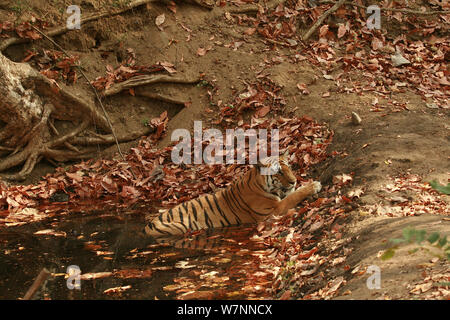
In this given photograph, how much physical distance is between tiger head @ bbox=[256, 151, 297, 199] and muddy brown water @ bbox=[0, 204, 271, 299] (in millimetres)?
520

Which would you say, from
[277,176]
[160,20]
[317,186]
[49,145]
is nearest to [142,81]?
[160,20]

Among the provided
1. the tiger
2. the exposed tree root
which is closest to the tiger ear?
the tiger

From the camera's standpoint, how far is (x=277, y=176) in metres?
5.36

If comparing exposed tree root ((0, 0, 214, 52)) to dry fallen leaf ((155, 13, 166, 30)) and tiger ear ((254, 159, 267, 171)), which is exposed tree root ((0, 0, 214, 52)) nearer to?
dry fallen leaf ((155, 13, 166, 30))

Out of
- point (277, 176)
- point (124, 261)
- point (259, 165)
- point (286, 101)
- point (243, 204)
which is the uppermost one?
point (286, 101)

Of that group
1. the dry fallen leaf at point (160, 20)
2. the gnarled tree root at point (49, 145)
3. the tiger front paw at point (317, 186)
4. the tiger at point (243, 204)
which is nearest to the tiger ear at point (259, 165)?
the tiger at point (243, 204)

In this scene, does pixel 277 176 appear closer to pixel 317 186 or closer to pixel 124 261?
pixel 317 186

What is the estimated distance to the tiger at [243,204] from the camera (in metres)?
5.32

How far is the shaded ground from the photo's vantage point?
412 centimetres

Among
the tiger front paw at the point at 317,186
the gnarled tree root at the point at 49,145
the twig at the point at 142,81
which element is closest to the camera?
the tiger front paw at the point at 317,186

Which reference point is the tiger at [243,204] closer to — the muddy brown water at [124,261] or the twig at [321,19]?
the muddy brown water at [124,261]

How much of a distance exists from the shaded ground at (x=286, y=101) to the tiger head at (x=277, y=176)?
0.36 meters

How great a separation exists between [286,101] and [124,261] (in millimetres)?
3648
